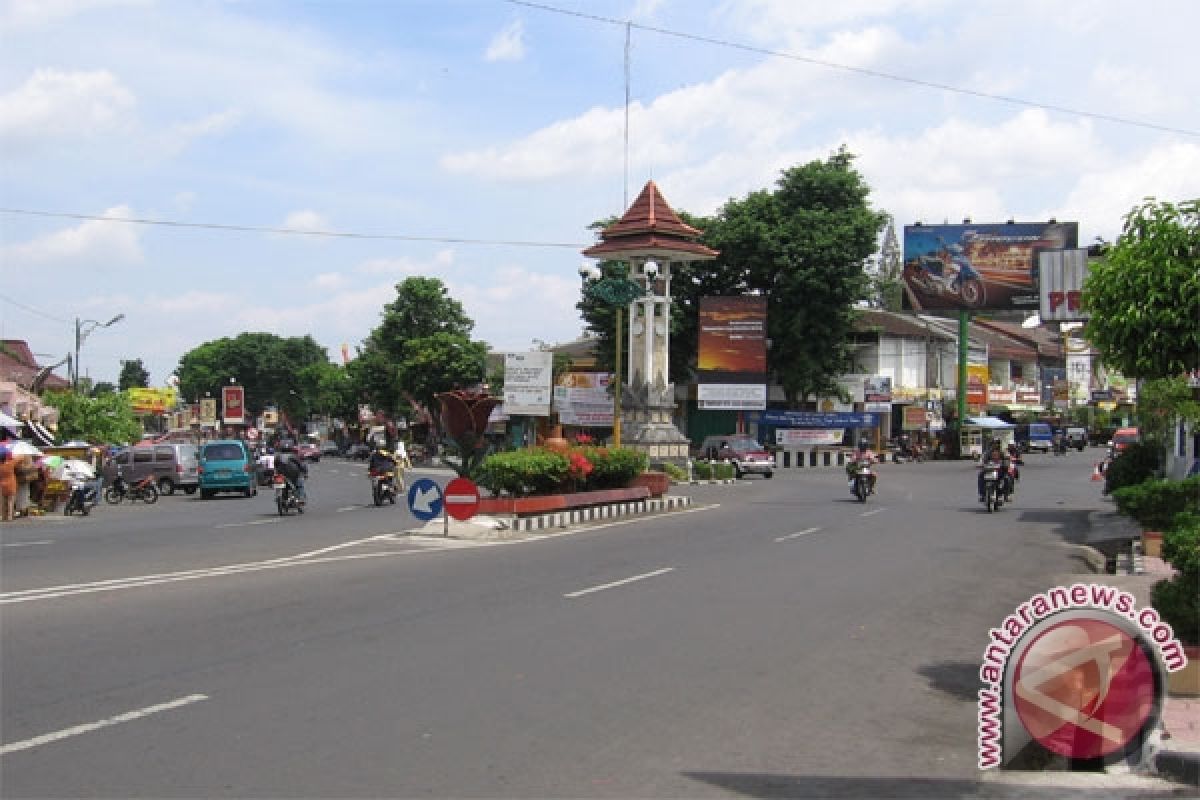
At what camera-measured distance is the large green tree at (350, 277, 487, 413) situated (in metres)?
65.2

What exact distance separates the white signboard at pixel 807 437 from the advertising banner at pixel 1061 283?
84.2 ft

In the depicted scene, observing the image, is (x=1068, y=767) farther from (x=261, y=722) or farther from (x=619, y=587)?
(x=619, y=587)

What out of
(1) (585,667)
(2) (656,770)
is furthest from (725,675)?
(2) (656,770)

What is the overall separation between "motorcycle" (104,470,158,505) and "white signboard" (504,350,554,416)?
24415 mm

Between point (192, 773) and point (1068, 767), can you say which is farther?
point (1068, 767)

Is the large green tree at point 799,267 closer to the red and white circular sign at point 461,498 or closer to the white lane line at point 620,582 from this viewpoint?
the red and white circular sign at point 461,498

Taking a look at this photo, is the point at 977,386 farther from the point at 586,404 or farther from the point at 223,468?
the point at 223,468

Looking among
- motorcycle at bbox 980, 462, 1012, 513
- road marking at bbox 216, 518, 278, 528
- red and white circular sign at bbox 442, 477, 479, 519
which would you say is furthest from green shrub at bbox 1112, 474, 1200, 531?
road marking at bbox 216, 518, 278, 528

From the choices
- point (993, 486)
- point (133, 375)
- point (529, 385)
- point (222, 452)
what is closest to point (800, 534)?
point (993, 486)

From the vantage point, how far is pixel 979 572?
46.3ft

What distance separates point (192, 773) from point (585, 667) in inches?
126

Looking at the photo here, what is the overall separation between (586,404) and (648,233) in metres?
22.1

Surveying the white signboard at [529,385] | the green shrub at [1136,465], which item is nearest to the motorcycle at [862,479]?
the green shrub at [1136,465]

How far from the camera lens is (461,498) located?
1745cm
